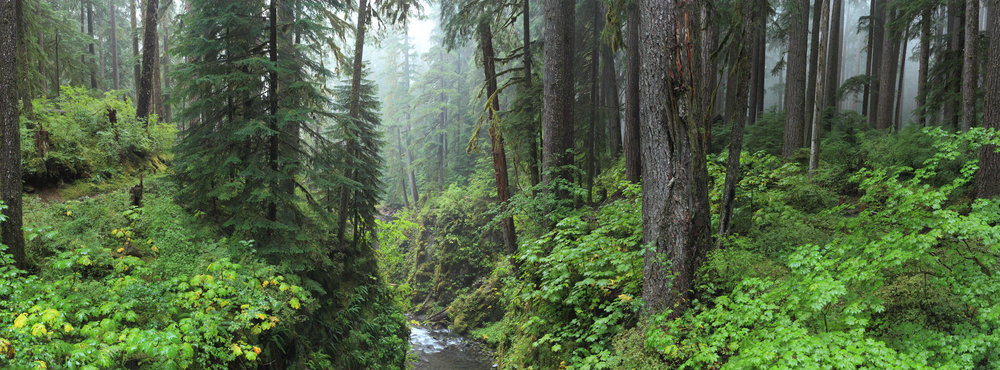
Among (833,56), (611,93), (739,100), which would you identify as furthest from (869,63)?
(739,100)

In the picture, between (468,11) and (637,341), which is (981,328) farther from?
(468,11)

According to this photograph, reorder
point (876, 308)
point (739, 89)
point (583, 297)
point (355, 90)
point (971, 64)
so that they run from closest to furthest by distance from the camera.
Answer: point (876, 308) → point (739, 89) → point (583, 297) → point (971, 64) → point (355, 90)

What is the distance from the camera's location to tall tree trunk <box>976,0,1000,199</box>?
6.18m

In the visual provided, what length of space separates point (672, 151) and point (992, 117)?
220 inches

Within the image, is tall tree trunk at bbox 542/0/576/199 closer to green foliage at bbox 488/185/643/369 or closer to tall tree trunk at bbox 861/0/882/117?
green foliage at bbox 488/185/643/369

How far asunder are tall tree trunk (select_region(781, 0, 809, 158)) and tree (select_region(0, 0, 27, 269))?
15495 millimetres

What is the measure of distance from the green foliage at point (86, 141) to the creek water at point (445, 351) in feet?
31.1

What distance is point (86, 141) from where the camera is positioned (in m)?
10.2

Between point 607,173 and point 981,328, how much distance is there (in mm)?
12209

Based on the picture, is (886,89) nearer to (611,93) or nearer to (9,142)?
(611,93)

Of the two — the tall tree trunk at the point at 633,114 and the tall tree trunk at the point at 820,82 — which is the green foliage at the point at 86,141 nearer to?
the tall tree trunk at the point at 633,114

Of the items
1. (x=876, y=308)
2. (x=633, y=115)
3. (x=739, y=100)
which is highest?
(x=633, y=115)

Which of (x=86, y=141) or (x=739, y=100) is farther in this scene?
(x=86, y=141)

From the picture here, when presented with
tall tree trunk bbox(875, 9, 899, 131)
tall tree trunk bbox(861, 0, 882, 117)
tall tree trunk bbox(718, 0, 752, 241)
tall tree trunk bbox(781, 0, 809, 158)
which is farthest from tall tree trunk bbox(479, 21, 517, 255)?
tall tree trunk bbox(861, 0, 882, 117)
